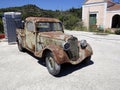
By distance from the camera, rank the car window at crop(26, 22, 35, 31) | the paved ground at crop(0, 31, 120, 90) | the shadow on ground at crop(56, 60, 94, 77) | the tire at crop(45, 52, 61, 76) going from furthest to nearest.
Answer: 1. the car window at crop(26, 22, 35, 31)
2. the shadow on ground at crop(56, 60, 94, 77)
3. the tire at crop(45, 52, 61, 76)
4. the paved ground at crop(0, 31, 120, 90)

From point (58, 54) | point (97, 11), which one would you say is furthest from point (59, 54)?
point (97, 11)

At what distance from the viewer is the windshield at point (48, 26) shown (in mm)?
5736

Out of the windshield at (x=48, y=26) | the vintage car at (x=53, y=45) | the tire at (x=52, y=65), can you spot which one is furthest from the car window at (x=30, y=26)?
the tire at (x=52, y=65)

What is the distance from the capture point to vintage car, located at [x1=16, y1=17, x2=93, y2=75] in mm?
4484

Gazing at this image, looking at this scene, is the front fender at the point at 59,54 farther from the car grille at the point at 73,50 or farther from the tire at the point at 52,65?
the car grille at the point at 73,50

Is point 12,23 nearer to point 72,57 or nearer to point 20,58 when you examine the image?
point 20,58

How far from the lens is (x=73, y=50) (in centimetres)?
492

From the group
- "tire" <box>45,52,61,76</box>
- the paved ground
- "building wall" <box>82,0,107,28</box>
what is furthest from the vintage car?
"building wall" <box>82,0,107,28</box>

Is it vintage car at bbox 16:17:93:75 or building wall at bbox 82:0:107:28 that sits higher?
building wall at bbox 82:0:107:28

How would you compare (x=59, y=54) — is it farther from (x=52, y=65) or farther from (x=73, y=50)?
(x=73, y=50)

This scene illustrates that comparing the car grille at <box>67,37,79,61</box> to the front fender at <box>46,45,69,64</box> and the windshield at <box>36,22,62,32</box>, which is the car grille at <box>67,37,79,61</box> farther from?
the windshield at <box>36,22,62,32</box>

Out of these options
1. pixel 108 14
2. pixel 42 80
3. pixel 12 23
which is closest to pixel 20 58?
pixel 42 80

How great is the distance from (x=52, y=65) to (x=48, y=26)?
6.64ft

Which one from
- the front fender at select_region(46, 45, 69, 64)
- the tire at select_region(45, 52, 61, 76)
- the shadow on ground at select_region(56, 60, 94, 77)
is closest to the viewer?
the front fender at select_region(46, 45, 69, 64)
